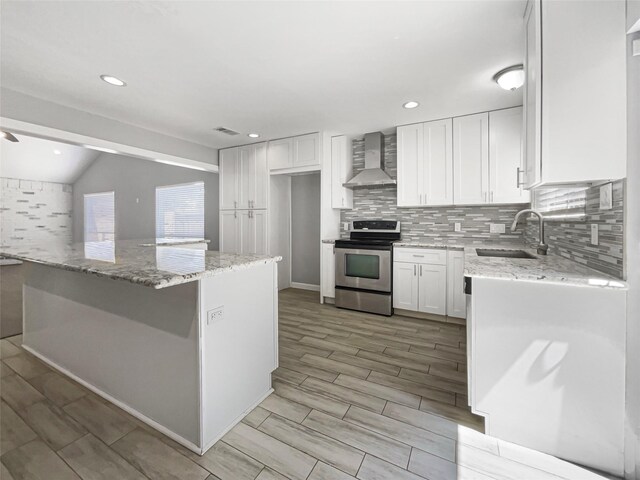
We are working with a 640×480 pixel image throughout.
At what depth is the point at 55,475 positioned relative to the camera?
4.19ft

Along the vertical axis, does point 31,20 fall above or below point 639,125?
above

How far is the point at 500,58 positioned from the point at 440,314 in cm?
253

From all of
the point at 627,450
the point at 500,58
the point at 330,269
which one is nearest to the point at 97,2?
the point at 500,58

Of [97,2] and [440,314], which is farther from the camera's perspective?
[440,314]

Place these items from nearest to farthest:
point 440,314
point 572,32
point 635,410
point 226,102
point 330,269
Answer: point 635,410
point 572,32
point 226,102
point 440,314
point 330,269

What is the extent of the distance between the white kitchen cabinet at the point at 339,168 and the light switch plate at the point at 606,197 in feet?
9.57

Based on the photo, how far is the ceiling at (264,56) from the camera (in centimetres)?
170

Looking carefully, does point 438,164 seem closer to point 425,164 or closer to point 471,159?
point 425,164

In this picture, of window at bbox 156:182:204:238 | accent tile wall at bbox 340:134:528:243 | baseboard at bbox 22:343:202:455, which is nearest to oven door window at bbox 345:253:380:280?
accent tile wall at bbox 340:134:528:243

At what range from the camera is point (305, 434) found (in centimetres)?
152

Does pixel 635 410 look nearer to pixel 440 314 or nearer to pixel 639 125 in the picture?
pixel 639 125

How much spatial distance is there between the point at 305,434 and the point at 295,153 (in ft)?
11.4

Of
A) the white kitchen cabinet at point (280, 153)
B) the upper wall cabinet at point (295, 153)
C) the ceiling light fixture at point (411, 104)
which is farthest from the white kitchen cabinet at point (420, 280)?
the white kitchen cabinet at point (280, 153)

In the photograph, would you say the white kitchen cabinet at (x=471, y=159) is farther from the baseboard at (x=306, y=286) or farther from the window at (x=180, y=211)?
the window at (x=180, y=211)
